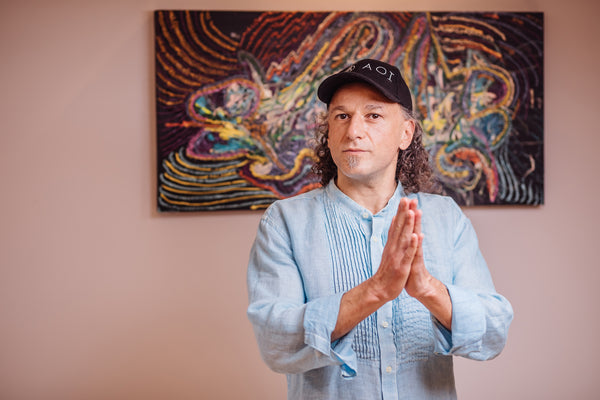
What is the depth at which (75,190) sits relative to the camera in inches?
93.7

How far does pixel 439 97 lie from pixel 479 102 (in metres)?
0.20

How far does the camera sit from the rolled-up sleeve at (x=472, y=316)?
1.12 m

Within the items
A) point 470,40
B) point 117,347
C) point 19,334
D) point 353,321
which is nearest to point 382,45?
point 470,40

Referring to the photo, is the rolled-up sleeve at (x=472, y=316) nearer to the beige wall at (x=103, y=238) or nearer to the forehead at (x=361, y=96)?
the forehead at (x=361, y=96)

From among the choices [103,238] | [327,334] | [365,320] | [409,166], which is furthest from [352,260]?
[103,238]

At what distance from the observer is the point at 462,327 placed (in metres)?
1.12

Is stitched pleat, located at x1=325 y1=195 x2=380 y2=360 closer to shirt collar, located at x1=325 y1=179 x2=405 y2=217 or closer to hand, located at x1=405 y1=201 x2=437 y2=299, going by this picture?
shirt collar, located at x1=325 y1=179 x2=405 y2=217

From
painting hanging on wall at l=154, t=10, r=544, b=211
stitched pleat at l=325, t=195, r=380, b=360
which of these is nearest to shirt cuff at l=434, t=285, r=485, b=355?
stitched pleat at l=325, t=195, r=380, b=360

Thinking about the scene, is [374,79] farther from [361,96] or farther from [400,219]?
[400,219]

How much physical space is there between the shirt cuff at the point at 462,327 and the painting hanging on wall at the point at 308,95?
4.38 feet

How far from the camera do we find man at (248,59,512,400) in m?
1.10

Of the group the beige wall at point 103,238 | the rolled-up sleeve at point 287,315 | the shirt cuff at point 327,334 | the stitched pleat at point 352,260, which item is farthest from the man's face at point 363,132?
the beige wall at point 103,238

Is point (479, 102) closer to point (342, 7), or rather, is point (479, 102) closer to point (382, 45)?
point (382, 45)

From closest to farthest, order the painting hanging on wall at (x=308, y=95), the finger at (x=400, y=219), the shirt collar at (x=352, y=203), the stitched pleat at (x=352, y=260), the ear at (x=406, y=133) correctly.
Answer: the finger at (x=400, y=219) → the stitched pleat at (x=352, y=260) → the shirt collar at (x=352, y=203) → the ear at (x=406, y=133) → the painting hanging on wall at (x=308, y=95)
